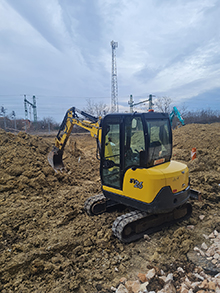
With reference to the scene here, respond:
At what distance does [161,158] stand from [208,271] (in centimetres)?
217

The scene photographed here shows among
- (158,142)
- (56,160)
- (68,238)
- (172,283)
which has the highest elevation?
(158,142)

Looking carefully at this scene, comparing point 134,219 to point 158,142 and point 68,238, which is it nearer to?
point 68,238

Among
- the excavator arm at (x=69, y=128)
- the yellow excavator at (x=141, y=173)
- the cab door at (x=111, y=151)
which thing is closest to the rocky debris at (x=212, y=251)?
the yellow excavator at (x=141, y=173)

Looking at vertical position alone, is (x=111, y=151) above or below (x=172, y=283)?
above

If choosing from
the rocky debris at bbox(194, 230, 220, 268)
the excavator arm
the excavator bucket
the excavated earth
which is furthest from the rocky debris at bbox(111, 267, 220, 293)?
the excavator bucket

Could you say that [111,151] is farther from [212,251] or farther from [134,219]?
[212,251]

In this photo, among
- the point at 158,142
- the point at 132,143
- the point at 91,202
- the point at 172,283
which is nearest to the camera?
the point at 172,283

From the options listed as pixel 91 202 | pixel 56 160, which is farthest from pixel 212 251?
pixel 56 160

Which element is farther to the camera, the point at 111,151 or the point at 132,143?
the point at 111,151

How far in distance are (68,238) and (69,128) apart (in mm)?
3728

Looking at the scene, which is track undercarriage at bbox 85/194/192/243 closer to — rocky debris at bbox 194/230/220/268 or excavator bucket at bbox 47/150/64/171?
rocky debris at bbox 194/230/220/268

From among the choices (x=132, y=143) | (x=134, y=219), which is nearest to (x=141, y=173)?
(x=132, y=143)

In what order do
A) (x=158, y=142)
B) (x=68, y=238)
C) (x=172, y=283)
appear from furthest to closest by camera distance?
(x=158, y=142)
(x=68, y=238)
(x=172, y=283)

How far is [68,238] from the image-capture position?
4.03m
